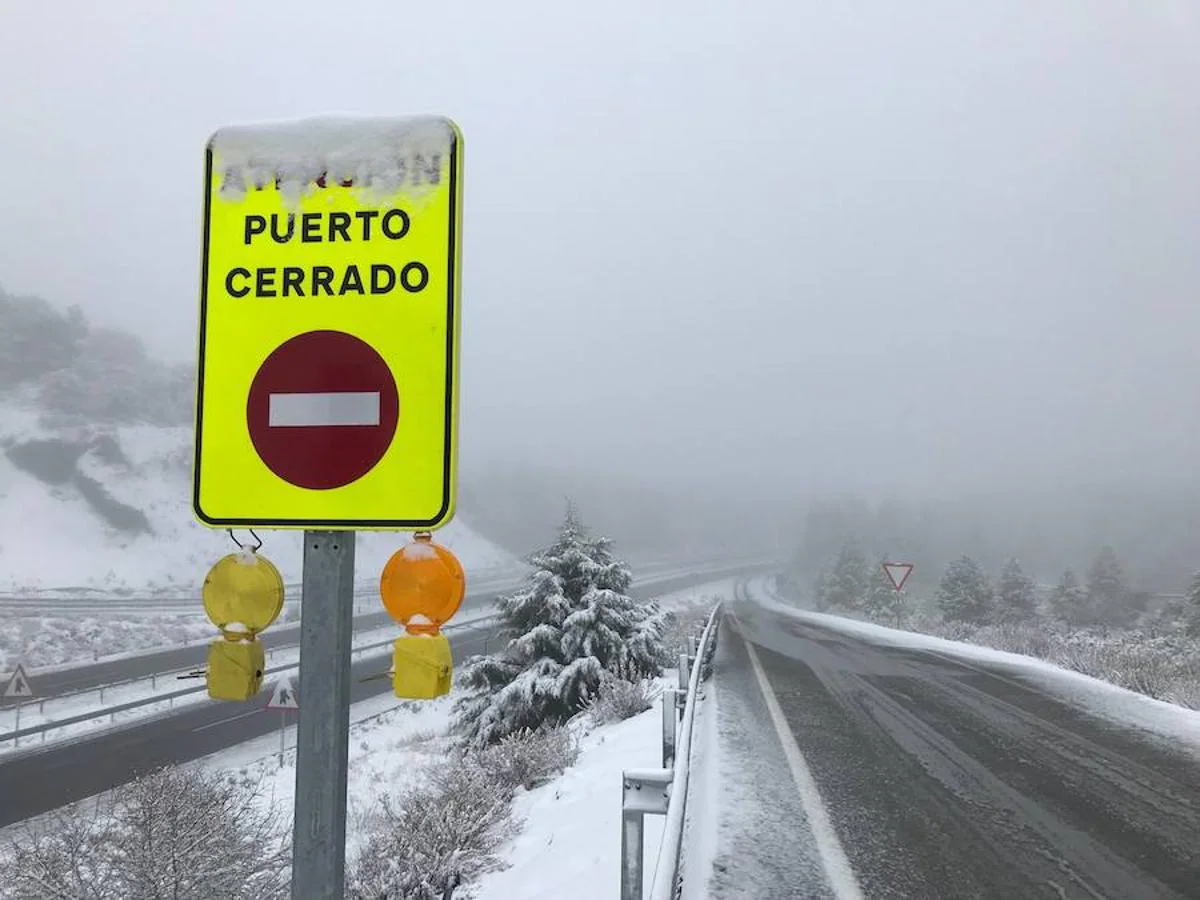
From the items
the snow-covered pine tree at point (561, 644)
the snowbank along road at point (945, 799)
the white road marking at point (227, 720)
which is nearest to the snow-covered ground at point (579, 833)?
the snowbank along road at point (945, 799)

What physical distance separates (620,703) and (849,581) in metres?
57.1

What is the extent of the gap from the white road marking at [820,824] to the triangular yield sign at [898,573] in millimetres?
14408

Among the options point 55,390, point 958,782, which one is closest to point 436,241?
point 958,782

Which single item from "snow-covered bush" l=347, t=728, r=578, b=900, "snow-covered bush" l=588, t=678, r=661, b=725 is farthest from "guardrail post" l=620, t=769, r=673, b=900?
"snow-covered bush" l=588, t=678, r=661, b=725

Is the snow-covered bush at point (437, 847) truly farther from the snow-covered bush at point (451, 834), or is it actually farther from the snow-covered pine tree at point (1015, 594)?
the snow-covered pine tree at point (1015, 594)

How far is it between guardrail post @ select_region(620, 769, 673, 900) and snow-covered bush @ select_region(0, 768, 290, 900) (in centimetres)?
525

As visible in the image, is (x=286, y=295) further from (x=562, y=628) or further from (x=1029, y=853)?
(x=562, y=628)

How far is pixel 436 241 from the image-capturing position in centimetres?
167

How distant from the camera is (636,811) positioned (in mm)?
A: 3221

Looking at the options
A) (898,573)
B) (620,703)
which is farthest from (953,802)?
(898,573)

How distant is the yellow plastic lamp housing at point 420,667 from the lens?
1.64 meters

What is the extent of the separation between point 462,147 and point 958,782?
23.7 ft

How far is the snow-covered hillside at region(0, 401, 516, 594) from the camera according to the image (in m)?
43.5

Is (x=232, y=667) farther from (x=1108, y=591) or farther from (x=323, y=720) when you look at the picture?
(x=1108, y=591)
